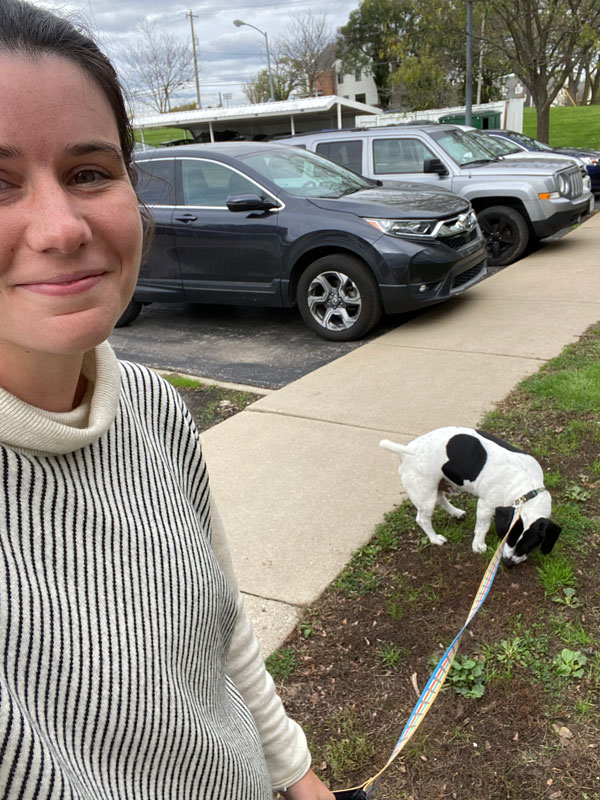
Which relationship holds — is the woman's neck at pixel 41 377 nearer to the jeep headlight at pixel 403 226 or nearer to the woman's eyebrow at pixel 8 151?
the woman's eyebrow at pixel 8 151

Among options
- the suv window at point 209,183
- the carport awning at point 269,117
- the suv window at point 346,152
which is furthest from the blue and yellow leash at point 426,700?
the carport awning at point 269,117

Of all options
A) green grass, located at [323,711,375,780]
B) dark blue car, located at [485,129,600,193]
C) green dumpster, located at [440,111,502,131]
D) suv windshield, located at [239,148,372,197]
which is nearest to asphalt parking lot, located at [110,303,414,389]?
suv windshield, located at [239,148,372,197]

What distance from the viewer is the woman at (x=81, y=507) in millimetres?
854

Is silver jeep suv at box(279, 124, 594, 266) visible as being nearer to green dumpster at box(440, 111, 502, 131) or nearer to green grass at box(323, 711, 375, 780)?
green grass at box(323, 711, 375, 780)

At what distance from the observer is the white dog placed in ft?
9.67

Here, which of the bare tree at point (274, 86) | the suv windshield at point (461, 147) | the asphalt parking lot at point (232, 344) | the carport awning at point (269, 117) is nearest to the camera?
the asphalt parking lot at point (232, 344)

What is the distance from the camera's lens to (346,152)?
991 cm

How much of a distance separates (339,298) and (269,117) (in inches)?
772

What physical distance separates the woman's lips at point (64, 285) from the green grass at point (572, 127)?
3475cm

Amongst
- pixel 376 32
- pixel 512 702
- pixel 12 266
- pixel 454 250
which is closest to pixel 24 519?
pixel 12 266

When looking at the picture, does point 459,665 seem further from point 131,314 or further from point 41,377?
point 131,314

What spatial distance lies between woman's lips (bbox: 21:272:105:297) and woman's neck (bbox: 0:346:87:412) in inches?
3.9

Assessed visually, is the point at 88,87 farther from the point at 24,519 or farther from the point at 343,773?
the point at 343,773

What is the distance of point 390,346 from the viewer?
20.9ft
